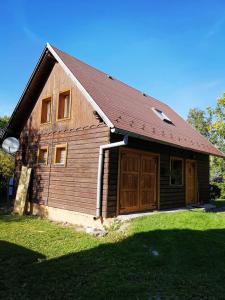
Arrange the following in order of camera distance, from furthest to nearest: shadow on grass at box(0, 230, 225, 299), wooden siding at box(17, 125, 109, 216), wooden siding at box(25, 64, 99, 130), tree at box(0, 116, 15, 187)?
tree at box(0, 116, 15, 187) < wooden siding at box(25, 64, 99, 130) < wooden siding at box(17, 125, 109, 216) < shadow on grass at box(0, 230, 225, 299)

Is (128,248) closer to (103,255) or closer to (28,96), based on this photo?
(103,255)

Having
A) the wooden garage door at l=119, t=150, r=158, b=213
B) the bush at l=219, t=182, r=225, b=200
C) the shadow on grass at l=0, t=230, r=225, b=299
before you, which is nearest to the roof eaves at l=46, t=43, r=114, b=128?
the wooden garage door at l=119, t=150, r=158, b=213

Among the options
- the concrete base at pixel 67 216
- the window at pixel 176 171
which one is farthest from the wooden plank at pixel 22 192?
the window at pixel 176 171

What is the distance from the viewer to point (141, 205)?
998cm

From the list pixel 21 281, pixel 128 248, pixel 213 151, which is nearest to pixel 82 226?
pixel 128 248

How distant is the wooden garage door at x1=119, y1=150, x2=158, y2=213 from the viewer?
9312 millimetres

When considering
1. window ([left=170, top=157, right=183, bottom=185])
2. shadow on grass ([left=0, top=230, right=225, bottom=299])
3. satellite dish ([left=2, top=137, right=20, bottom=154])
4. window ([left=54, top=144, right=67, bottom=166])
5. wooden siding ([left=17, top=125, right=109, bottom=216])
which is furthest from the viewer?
satellite dish ([left=2, top=137, right=20, bottom=154])

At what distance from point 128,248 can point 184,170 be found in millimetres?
7051

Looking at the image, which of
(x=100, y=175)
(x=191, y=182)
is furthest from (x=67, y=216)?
(x=191, y=182)

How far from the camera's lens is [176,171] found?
12242 millimetres

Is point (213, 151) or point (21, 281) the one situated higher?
point (213, 151)

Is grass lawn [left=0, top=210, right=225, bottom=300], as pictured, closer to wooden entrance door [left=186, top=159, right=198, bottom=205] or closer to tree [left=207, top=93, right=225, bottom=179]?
wooden entrance door [left=186, top=159, right=198, bottom=205]

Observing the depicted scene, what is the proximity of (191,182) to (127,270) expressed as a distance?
909cm

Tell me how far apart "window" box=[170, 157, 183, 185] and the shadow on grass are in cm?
480
